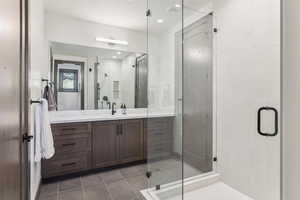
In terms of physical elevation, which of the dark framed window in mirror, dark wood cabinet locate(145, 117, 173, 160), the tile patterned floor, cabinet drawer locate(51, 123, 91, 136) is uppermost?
the dark framed window in mirror

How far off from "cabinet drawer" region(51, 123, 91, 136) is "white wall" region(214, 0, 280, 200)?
2.00m

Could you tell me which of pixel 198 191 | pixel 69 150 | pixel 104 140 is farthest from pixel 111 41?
pixel 198 191

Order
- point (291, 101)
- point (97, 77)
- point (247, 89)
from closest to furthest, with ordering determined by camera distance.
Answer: point (291, 101)
point (247, 89)
point (97, 77)

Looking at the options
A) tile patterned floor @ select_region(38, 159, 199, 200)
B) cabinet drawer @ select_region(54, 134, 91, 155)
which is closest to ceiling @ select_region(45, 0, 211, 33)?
cabinet drawer @ select_region(54, 134, 91, 155)

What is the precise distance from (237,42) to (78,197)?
2.77 metres

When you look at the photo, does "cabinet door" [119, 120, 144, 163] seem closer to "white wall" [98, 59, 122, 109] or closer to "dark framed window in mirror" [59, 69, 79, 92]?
"white wall" [98, 59, 122, 109]

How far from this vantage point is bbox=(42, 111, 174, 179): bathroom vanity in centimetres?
252

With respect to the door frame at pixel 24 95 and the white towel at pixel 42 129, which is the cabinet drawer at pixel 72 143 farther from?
the door frame at pixel 24 95

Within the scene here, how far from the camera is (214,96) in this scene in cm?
257

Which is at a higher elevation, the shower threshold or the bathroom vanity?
the bathroom vanity

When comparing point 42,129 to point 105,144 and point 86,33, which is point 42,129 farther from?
point 86,33

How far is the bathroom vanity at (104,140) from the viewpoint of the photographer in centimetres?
252

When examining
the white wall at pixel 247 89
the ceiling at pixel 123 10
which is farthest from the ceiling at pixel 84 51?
the white wall at pixel 247 89

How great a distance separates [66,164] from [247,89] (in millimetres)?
2675
